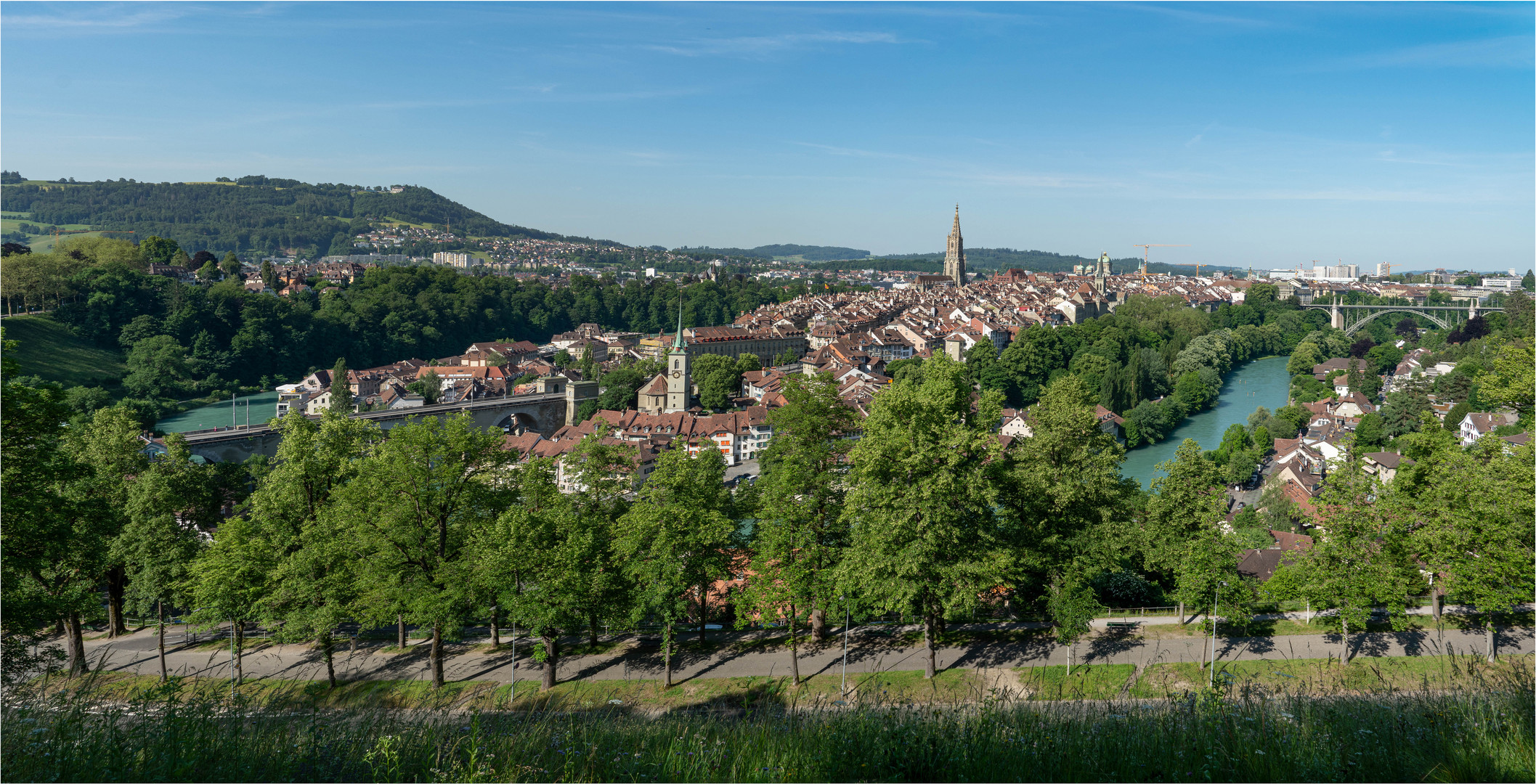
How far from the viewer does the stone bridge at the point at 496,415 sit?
30.7 meters

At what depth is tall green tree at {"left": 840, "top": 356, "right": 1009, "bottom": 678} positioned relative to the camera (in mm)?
9531

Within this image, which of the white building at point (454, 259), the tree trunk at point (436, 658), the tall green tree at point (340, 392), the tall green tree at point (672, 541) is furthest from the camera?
the white building at point (454, 259)

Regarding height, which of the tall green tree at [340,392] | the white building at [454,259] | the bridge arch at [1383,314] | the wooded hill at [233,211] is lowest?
the tall green tree at [340,392]

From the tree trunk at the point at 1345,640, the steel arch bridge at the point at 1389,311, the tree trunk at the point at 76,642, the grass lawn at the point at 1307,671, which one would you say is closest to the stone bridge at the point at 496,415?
the tree trunk at the point at 76,642

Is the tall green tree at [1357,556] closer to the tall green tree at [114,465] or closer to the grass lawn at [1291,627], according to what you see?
the grass lawn at [1291,627]

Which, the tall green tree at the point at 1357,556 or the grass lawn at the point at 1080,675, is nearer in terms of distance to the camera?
the grass lawn at the point at 1080,675

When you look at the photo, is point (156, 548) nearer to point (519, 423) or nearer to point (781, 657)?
point (781, 657)

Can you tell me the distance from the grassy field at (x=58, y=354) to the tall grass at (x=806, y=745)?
46508mm

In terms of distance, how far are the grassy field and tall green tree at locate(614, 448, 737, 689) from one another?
4175 centimetres

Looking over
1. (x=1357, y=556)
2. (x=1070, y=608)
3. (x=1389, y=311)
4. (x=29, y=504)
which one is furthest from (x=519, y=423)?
(x=1389, y=311)

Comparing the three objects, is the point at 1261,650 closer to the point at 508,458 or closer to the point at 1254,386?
the point at 508,458

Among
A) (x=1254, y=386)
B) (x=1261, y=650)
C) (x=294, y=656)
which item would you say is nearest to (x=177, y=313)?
(x=294, y=656)

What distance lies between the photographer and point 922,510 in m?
9.55

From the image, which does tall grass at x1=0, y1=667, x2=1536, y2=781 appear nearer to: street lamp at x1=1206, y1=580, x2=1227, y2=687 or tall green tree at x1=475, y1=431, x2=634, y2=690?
tall green tree at x1=475, y1=431, x2=634, y2=690
